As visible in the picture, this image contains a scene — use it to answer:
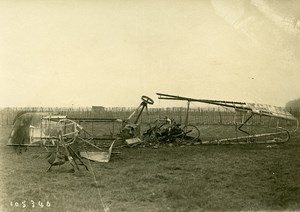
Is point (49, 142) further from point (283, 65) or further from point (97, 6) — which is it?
point (283, 65)

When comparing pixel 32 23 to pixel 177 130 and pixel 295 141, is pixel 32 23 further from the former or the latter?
pixel 295 141

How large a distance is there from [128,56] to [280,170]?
5570mm

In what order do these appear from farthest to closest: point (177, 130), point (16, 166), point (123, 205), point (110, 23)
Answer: point (177, 130), point (110, 23), point (16, 166), point (123, 205)

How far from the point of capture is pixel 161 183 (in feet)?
23.2

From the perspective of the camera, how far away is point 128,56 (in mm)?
10672

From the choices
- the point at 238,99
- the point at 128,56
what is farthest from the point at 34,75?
the point at 238,99

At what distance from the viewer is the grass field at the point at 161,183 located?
6102mm

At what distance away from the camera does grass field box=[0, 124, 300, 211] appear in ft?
20.0

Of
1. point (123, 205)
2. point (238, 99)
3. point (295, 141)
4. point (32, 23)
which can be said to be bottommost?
point (123, 205)

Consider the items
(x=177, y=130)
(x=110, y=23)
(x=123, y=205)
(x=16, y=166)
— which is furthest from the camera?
(x=177, y=130)

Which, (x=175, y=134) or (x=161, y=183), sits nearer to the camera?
(x=161, y=183)

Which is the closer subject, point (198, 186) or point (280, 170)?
point (198, 186)

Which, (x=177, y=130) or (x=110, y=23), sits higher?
(x=110, y=23)

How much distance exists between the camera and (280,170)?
26.1 ft
